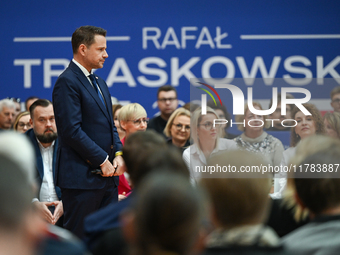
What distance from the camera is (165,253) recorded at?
3.00 ft

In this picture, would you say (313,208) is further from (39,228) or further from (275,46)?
(275,46)

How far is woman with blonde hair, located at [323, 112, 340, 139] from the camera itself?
8.06ft

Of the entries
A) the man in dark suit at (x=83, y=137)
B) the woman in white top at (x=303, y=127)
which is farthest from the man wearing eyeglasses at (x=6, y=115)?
the woman in white top at (x=303, y=127)

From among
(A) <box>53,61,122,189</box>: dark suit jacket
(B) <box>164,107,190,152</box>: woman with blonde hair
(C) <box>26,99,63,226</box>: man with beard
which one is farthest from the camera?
(B) <box>164,107,190,152</box>: woman with blonde hair

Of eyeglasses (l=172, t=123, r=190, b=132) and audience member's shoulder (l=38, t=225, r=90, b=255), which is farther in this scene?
eyeglasses (l=172, t=123, r=190, b=132)

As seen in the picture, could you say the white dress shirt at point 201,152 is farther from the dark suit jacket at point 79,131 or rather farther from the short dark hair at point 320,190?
the short dark hair at point 320,190

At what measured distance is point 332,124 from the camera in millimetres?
2492

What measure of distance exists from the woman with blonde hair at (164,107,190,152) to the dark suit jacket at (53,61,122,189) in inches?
48.8

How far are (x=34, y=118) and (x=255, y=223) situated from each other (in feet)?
8.67

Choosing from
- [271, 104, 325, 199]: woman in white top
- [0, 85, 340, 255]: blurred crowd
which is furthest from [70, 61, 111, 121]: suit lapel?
[271, 104, 325, 199]: woman in white top

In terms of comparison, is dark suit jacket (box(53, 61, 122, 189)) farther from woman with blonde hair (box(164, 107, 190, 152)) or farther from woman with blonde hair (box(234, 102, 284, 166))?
woman with blonde hair (box(164, 107, 190, 152))

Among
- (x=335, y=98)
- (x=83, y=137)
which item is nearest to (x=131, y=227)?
(x=83, y=137)

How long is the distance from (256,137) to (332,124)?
1.49 ft

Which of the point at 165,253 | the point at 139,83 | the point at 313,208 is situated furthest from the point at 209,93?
the point at 139,83
